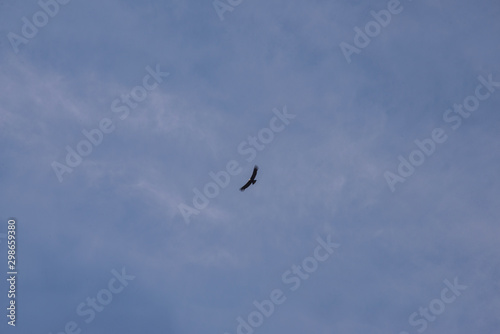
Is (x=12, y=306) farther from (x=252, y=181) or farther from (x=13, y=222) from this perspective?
(x=252, y=181)

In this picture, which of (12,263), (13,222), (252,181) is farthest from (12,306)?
(252,181)

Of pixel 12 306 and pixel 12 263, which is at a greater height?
pixel 12 263

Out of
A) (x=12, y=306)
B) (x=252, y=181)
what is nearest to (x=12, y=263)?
(x=12, y=306)

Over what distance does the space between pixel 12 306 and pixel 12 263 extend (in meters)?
5.10

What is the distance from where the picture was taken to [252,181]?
51406 millimetres

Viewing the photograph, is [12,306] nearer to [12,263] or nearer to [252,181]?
[12,263]

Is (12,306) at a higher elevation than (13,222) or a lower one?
lower

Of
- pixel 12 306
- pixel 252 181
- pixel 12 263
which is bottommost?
pixel 12 306

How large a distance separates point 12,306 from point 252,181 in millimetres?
28992

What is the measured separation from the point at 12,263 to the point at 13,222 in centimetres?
514

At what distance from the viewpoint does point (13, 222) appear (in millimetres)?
54719

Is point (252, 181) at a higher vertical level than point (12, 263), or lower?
higher

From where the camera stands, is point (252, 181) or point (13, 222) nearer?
point (252, 181)
